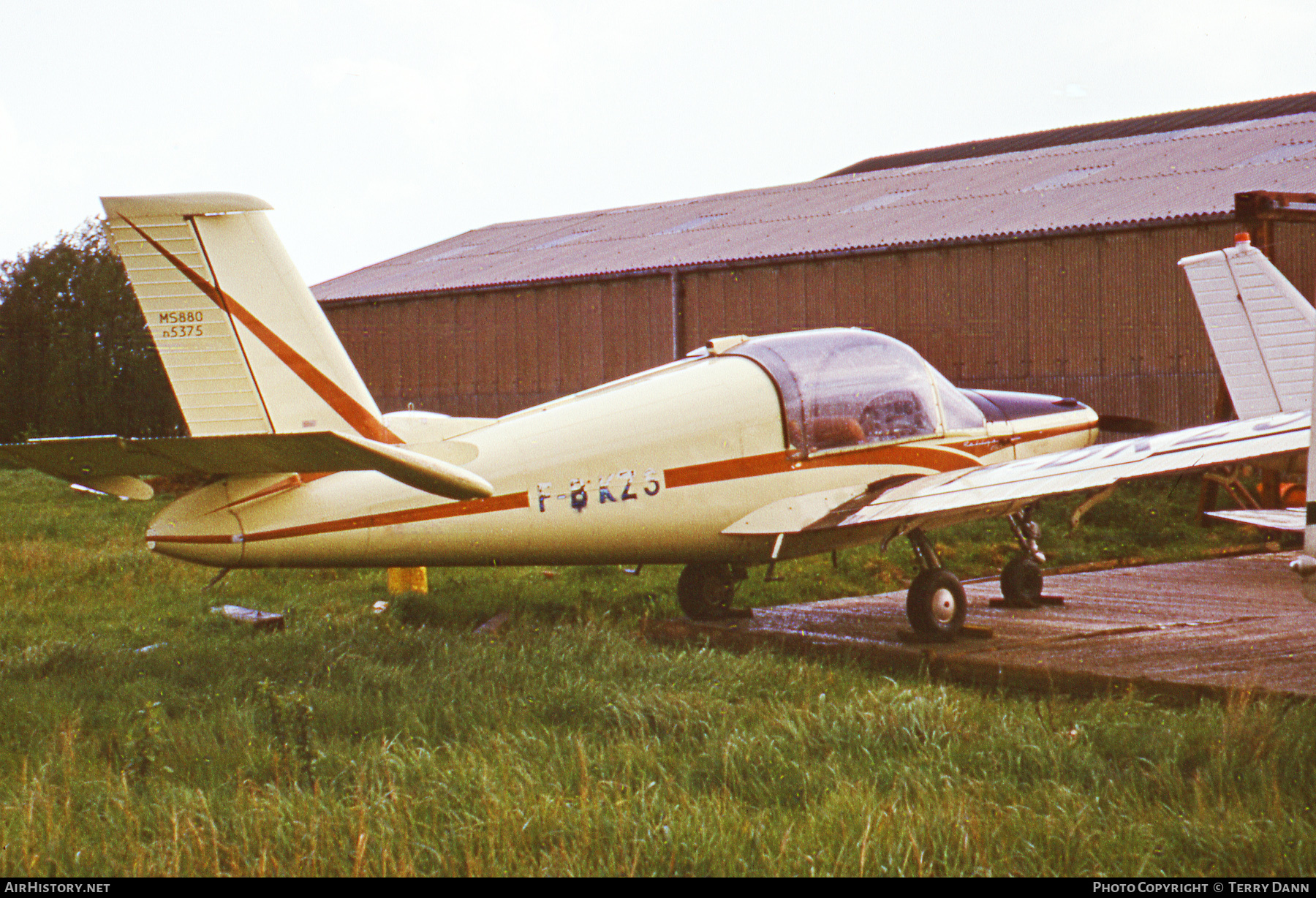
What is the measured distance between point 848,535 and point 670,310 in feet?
42.6

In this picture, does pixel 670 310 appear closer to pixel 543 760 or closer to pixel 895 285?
pixel 895 285

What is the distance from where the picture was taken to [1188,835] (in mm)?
4020

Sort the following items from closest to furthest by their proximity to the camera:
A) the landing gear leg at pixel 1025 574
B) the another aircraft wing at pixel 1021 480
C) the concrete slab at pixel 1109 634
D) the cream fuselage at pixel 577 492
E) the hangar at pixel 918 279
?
the concrete slab at pixel 1109 634, the another aircraft wing at pixel 1021 480, the cream fuselage at pixel 577 492, the landing gear leg at pixel 1025 574, the hangar at pixel 918 279

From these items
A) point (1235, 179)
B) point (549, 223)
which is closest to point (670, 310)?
point (1235, 179)

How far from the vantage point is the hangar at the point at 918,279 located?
55.1 feet

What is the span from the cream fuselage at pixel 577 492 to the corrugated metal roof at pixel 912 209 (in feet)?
36.2

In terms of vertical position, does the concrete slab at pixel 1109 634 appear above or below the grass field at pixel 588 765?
below

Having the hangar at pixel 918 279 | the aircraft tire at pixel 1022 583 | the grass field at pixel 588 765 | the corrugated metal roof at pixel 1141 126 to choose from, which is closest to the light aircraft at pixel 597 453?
the grass field at pixel 588 765

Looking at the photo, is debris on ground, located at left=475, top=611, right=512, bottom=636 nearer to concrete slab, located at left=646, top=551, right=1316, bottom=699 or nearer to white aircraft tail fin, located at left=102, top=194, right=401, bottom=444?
concrete slab, located at left=646, top=551, right=1316, bottom=699

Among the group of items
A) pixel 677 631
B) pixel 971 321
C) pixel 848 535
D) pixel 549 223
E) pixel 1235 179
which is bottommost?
pixel 677 631

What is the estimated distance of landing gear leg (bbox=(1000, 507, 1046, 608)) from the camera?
9680 mm

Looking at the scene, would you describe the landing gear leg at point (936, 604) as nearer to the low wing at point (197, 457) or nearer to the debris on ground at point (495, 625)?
the debris on ground at point (495, 625)

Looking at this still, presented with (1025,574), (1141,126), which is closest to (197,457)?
(1025,574)

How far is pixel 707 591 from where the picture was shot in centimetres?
939
